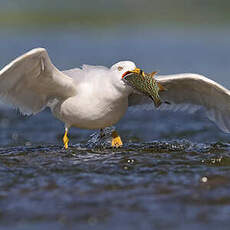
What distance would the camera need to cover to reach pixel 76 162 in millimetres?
7879

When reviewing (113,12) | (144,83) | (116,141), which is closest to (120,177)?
(144,83)

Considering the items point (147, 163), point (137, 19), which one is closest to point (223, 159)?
point (147, 163)

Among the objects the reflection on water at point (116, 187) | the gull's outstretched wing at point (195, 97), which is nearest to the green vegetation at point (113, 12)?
the gull's outstretched wing at point (195, 97)

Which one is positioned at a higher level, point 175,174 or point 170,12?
point 170,12

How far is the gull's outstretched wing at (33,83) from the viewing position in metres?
7.48

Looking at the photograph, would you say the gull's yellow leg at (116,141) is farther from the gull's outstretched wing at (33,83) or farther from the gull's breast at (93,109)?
the gull's outstretched wing at (33,83)

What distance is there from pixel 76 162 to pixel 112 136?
1708 mm

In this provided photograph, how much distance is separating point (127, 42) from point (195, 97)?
1728cm

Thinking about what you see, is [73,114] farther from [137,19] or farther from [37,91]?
[137,19]

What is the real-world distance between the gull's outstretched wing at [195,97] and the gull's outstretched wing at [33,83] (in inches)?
56.9

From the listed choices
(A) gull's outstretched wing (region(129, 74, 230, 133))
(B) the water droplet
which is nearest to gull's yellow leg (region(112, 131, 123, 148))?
(A) gull's outstretched wing (region(129, 74, 230, 133))

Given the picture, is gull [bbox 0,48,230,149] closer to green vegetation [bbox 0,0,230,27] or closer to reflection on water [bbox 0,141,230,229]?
reflection on water [bbox 0,141,230,229]

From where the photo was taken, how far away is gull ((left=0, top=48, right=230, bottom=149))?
777 centimetres

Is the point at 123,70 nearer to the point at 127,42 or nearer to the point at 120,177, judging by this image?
the point at 120,177
